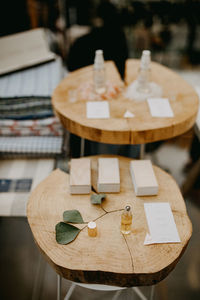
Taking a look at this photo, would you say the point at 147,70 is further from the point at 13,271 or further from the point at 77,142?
the point at 13,271

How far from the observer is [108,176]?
129cm

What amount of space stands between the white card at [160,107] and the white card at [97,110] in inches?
9.6

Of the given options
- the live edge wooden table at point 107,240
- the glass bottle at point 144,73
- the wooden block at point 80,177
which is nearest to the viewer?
the live edge wooden table at point 107,240

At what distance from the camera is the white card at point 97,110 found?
5.10ft

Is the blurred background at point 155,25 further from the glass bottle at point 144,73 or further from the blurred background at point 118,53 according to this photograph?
the glass bottle at point 144,73

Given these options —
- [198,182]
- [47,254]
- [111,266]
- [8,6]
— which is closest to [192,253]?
[198,182]

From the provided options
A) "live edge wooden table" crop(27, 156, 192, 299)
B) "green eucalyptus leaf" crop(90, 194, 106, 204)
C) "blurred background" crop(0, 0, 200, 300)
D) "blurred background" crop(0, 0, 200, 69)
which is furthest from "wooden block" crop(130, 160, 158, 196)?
"blurred background" crop(0, 0, 200, 69)

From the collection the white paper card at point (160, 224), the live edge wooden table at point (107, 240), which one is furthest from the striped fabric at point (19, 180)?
the white paper card at point (160, 224)

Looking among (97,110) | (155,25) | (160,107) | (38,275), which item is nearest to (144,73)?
(160,107)

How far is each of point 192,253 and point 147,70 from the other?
114 centimetres

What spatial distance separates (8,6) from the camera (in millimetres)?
2340

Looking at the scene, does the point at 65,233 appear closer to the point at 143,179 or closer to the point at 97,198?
the point at 97,198

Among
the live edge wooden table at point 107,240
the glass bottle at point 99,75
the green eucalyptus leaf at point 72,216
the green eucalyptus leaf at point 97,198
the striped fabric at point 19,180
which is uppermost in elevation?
the glass bottle at point 99,75

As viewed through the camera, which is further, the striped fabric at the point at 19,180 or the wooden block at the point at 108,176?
the striped fabric at the point at 19,180
